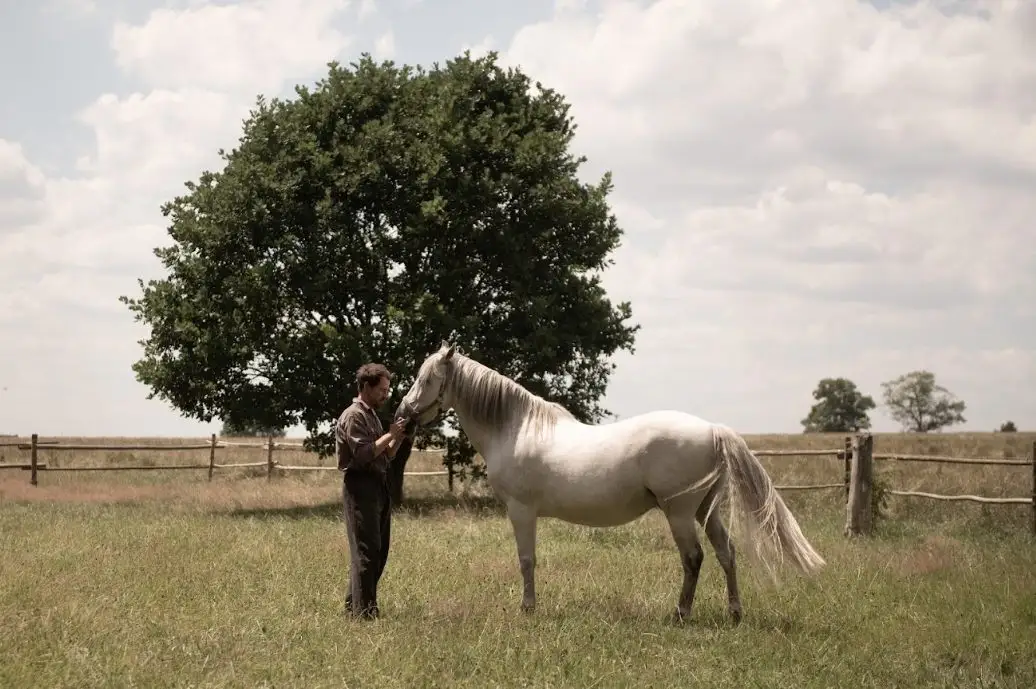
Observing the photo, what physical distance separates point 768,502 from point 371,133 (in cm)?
1397

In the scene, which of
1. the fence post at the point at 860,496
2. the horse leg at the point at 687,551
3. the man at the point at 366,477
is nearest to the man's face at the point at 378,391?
the man at the point at 366,477

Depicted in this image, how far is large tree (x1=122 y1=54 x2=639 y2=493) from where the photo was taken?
747 inches

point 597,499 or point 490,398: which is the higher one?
point 490,398

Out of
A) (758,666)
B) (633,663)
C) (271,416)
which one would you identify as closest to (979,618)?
(758,666)

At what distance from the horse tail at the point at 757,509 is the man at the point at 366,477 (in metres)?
2.72

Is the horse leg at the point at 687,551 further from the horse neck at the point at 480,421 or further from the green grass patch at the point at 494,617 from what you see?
the horse neck at the point at 480,421

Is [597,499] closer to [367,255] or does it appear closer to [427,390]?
[427,390]

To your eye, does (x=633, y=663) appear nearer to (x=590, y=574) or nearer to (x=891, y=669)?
(x=891, y=669)

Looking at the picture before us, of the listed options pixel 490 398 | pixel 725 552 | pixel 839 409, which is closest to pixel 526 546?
pixel 490 398

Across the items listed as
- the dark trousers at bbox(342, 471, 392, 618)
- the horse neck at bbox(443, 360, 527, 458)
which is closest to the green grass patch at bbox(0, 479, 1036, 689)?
the dark trousers at bbox(342, 471, 392, 618)

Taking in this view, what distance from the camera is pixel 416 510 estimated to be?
19688 millimetres

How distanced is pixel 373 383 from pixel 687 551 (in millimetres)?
2985

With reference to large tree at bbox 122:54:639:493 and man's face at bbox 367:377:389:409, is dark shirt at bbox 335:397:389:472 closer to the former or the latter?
man's face at bbox 367:377:389:409

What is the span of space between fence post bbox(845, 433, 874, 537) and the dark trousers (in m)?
9.46
